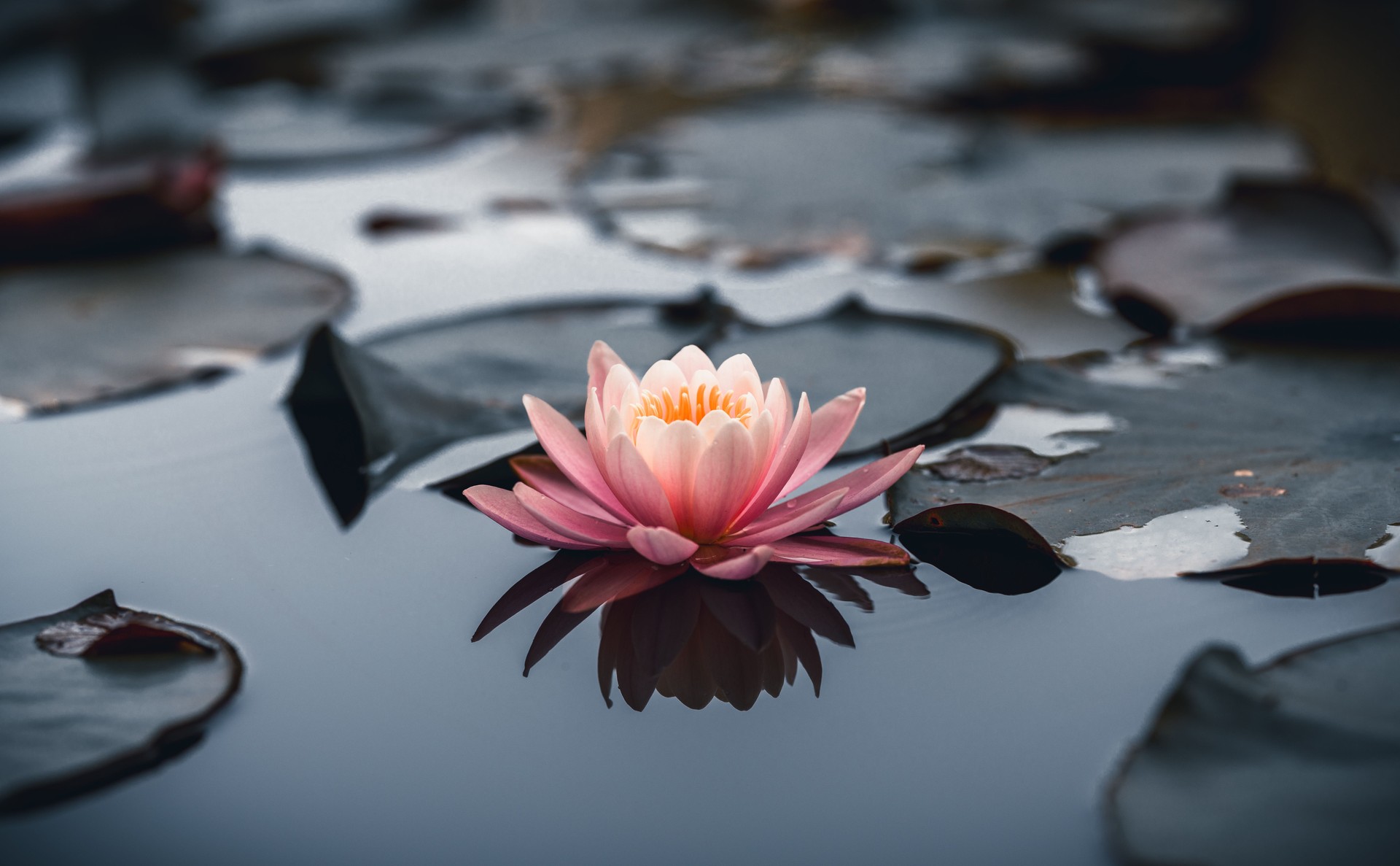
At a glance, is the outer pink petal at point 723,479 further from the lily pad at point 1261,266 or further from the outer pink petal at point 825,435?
the lily pad at point 1261,266

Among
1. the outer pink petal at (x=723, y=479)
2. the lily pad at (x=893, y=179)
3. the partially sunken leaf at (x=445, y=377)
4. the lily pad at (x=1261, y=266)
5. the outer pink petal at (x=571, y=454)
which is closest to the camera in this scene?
the outer pink petal at (x=723, y=479)

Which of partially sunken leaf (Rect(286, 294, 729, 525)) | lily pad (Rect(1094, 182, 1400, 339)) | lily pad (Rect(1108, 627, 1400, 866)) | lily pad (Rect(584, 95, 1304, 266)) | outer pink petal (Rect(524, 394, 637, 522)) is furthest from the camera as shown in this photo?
lily pad (Rect(584, 95, 1304, 266))

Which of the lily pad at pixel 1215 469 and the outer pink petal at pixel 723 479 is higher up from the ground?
the outer pink petal at pixel 723 479

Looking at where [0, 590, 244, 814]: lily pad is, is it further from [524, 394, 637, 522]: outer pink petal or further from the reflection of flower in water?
[524, 394, 637, 522]: outer pink petal

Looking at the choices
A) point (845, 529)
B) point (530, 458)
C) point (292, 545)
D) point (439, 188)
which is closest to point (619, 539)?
point (530, 458)

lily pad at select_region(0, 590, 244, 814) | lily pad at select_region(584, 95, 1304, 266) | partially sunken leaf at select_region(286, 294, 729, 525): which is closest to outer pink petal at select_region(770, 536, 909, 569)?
partially sunken leaf at select_region(286, 294, 729, 525)

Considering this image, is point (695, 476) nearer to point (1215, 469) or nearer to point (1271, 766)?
point (1271, 766)

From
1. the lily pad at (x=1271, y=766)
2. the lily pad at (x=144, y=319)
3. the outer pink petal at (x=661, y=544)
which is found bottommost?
the lily pad at (x=1271, y=766)

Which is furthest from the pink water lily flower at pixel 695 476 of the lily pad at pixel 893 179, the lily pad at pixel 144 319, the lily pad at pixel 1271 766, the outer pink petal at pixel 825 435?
the lily pad at pixel 893 179
